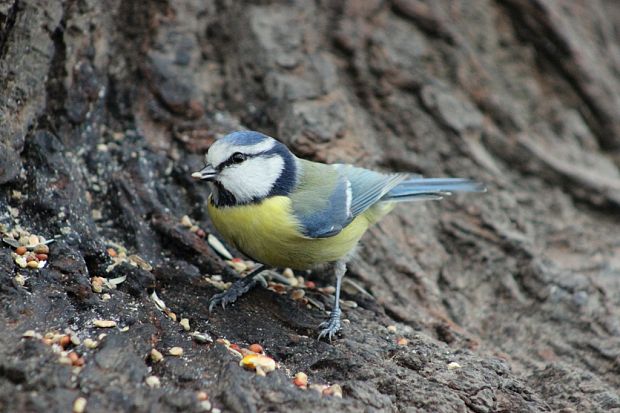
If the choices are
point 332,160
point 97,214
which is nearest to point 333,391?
point 97,214

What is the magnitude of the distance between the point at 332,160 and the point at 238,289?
1.15 meters

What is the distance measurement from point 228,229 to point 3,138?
1057mm

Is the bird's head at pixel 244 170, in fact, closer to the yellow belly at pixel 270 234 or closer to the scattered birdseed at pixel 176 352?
the yellow belly at pixel 270 234

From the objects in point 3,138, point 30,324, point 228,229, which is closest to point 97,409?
point 30,324

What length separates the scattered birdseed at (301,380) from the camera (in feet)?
8.60

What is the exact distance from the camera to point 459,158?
459 cm

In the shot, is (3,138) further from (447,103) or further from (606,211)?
(606,211)

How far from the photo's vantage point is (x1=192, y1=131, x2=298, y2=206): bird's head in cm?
313

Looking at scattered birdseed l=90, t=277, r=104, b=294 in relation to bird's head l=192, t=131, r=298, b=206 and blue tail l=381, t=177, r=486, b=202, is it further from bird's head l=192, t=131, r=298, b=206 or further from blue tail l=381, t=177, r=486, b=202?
blue tail l=381, t=177, r=486, b=202

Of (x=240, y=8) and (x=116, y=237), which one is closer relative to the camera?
(x=116, y=237)

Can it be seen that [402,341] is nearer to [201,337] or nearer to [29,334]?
[201,337]

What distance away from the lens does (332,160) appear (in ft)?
13.6

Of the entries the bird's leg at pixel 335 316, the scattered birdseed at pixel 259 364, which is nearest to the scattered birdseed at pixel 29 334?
the scattered birdseed at pixel 259 364

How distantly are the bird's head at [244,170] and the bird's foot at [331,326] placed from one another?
608 mm
